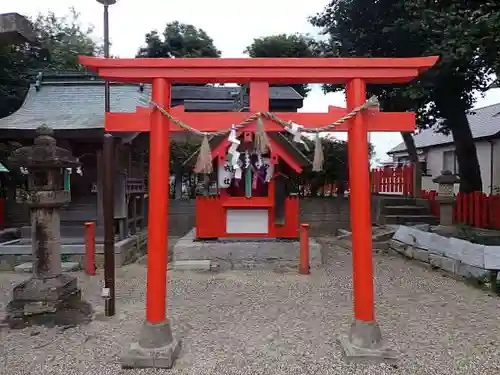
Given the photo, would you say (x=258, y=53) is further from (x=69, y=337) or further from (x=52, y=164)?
(x=69, y=337)

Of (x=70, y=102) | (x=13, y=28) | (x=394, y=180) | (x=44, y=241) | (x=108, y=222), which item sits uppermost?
(x=70, y=102)

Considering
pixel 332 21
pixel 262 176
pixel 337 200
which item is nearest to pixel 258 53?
pixel 332 21

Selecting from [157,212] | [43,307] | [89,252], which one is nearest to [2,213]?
[89,252]

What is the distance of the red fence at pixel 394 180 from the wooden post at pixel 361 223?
11357mm

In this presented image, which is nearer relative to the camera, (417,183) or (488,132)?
(417,183)

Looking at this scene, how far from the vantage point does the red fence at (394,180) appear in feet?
47.6

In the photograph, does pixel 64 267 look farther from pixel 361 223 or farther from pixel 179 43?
pixel 179 43

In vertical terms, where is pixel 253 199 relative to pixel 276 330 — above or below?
above

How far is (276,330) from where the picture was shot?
4637 mm

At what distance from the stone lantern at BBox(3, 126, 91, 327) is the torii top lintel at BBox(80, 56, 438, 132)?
2185 millimetres

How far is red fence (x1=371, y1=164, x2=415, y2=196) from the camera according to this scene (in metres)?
14.5

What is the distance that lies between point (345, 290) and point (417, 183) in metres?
8.96

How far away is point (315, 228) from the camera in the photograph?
1296 centimetres

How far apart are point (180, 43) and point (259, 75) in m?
20.3
